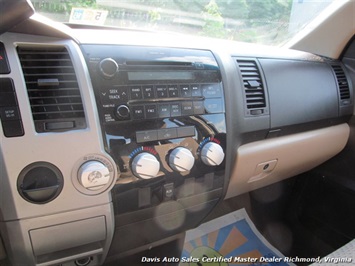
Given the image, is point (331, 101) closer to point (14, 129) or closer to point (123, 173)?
point (123, 173)

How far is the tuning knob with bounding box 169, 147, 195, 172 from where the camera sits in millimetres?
744

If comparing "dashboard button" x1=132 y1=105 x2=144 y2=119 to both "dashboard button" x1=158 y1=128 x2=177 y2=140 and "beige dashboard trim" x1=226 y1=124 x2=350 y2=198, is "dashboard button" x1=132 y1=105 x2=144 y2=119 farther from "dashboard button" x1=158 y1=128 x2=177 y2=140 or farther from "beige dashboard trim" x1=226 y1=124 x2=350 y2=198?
"beige dashboard trim" x1=226 y1=124 x2=350 y2=198

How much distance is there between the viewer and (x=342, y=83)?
51.0 inches

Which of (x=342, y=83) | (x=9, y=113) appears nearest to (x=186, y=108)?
(x=9, y=113)

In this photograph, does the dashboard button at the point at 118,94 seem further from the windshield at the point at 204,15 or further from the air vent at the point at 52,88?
the windshield at the point at 204,15

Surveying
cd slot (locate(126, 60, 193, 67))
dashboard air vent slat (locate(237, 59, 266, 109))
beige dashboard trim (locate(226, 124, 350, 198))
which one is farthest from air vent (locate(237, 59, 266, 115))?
cd slot (locate(126, 60, 193, 67))

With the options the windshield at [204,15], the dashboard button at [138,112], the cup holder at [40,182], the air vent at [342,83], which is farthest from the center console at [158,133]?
the air vent at [342,83]

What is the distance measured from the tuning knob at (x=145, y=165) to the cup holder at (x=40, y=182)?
16cm

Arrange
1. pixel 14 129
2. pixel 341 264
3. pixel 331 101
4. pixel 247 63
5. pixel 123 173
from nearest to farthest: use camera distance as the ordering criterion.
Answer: pixel 14 129 → pixel 123 173 → pixel 341 264 → pixel 247 63 → pixel 331 101

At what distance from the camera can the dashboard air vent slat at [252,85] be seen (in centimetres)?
96

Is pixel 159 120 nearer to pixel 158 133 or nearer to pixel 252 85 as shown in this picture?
pixel 158 133

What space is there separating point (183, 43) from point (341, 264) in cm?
74

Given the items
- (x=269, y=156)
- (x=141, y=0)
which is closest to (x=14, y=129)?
(x=141, y=0)

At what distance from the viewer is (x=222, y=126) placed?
0.86 metres
